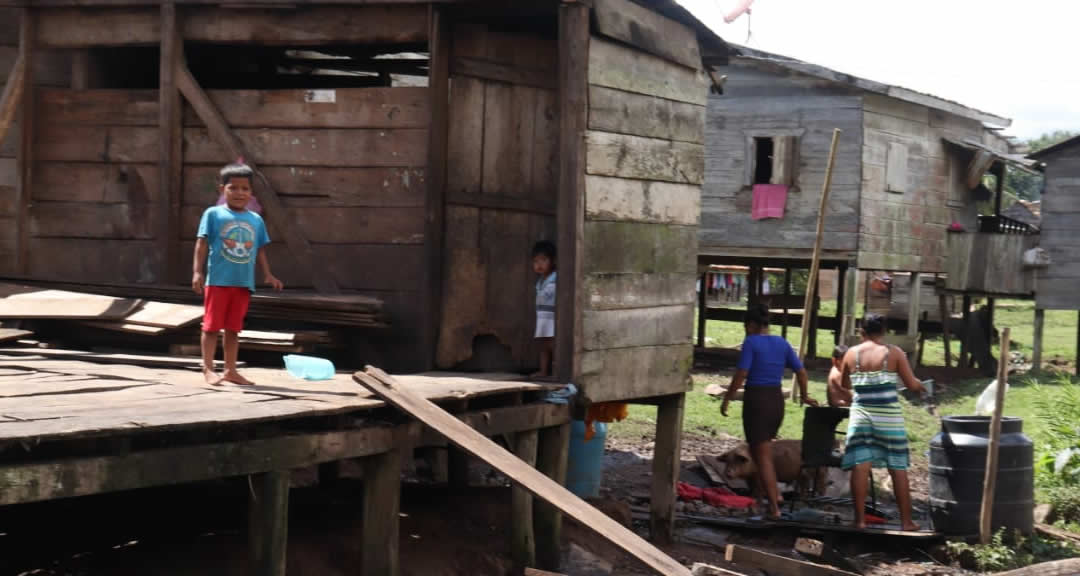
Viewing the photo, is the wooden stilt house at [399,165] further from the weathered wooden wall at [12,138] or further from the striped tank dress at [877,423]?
the striped tank dress at [877,423]

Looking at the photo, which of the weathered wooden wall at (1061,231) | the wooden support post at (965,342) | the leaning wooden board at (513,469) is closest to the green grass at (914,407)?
the wooden support post at (965,342)

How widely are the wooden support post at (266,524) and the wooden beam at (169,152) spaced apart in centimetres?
369

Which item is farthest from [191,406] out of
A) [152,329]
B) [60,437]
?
[152,329]

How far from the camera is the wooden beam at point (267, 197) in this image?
917cm

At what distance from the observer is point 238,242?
7035 millimetres

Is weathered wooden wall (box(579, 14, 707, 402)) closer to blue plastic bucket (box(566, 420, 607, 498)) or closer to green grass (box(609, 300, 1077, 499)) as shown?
blue plastic bucket (box(566, 420, 607, 498))

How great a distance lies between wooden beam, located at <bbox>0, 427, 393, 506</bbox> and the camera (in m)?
4.70

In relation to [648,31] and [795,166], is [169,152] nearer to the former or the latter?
[648,31]

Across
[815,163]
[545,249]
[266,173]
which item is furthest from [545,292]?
[815,163]

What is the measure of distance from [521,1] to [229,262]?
284 cm

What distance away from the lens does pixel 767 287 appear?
38.2 meters

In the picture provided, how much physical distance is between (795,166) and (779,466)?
408 inches

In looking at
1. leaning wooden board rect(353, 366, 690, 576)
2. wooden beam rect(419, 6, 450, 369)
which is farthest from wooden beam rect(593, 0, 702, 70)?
leaning wooden board rect(353, 366, 690, 576)

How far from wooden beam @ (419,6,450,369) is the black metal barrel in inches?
163
